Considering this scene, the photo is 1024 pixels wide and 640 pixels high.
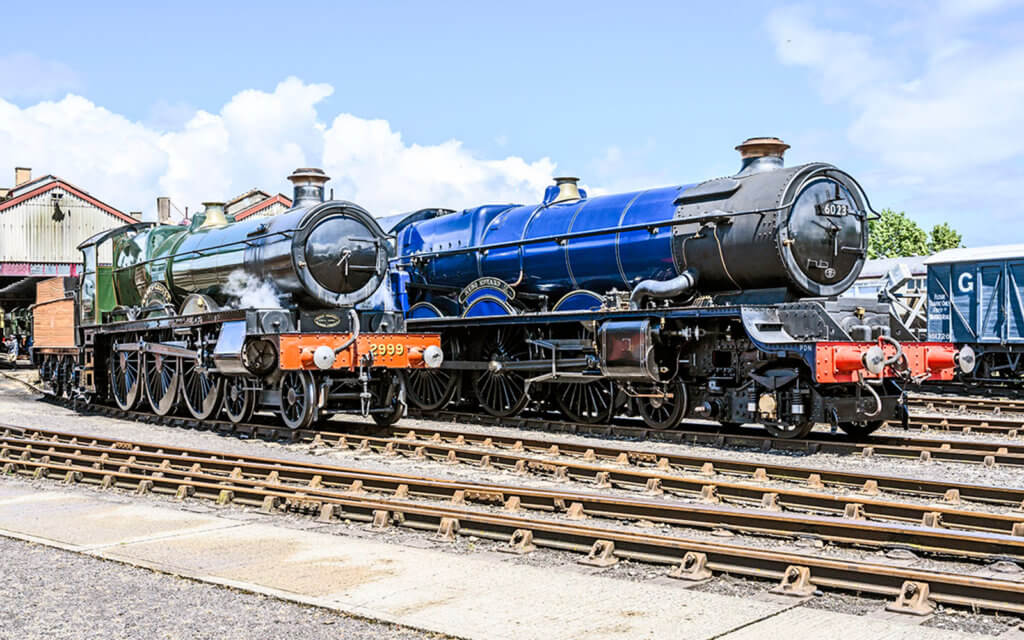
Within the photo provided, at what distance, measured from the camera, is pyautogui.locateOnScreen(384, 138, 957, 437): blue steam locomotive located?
11.8 m

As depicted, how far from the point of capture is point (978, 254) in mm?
21594

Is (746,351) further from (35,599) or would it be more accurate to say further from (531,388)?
(35,599)

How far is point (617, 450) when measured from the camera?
430 inches

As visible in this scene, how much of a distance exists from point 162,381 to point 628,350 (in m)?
7.75

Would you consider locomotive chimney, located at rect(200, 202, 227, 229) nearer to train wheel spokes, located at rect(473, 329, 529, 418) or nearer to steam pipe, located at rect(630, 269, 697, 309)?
train wheel spokes, located at rect(473, 329, 529, 418)

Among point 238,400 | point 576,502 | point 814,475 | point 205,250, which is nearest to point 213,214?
point 205,250

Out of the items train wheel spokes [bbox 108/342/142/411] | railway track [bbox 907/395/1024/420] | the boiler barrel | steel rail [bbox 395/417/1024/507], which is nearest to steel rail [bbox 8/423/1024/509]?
steel rail [bbox 395/417/1024/507]

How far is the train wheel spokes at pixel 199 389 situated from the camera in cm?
1489

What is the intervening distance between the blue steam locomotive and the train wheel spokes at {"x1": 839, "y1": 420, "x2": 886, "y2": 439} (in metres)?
0.03

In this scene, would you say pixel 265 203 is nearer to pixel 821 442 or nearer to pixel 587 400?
pixel 587 400

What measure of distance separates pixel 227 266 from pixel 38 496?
5.67m

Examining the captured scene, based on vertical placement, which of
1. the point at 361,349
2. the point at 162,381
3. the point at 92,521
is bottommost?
the point at 92,521

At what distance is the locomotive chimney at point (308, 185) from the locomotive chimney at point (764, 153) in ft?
18.7

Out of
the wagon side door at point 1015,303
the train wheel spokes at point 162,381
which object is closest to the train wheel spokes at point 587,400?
the train wheel spokes at point 162,381
